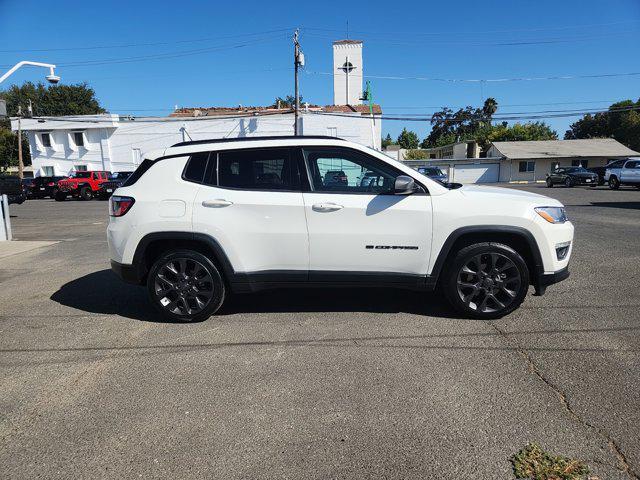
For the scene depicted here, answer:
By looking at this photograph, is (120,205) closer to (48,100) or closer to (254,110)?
(254,110)

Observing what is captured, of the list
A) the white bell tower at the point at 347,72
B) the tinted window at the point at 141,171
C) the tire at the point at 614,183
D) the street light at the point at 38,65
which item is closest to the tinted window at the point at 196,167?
the tinted window at the point at 141,171

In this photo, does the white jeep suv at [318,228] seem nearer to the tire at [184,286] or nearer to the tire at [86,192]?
the tire at [184,286]

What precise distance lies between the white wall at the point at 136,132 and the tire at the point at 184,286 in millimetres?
30294

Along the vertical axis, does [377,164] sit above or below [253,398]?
above

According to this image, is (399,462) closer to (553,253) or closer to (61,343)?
(553,253)

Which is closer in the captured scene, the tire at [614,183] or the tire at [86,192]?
the tire at [614,183]

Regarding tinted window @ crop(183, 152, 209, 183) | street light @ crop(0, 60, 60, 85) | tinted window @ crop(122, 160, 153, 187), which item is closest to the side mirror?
tinted window @ crop(183, 152, 209, 183)

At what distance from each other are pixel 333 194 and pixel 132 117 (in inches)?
1556

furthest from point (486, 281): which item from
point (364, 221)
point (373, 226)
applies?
point (364, 221)

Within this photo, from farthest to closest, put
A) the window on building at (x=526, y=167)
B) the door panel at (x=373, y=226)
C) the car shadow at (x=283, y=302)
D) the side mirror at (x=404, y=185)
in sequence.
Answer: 1. the window on building at (x=526, y=167)
2. the car shadow at (x=283, y=302)
3. the door panel at (x=373, y=226)
4. the side mirror at (x=404, y=185)

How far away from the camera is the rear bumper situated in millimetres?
4711

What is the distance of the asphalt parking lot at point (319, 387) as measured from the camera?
2564 millimetres

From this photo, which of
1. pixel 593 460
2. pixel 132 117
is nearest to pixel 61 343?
pixel 593 460

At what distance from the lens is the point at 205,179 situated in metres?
4.63
